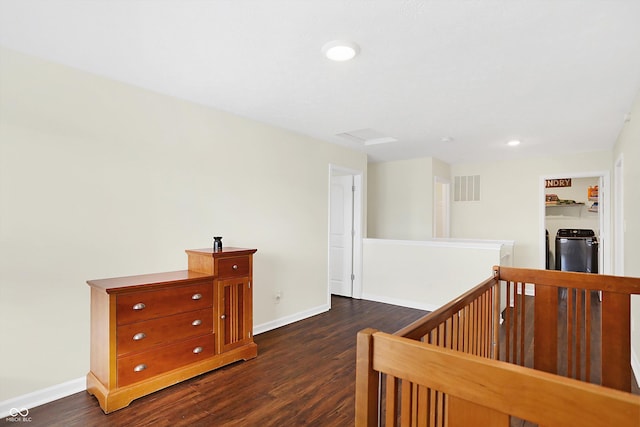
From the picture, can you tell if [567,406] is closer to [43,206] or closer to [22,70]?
[43,206]

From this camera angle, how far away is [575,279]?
226 centimetres

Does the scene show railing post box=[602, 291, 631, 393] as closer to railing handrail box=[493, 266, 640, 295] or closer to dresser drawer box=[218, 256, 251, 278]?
railing handrail box=[493, 266, 640, 295]

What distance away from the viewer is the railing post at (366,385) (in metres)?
1.05

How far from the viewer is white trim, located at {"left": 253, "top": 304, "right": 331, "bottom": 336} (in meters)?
3.64

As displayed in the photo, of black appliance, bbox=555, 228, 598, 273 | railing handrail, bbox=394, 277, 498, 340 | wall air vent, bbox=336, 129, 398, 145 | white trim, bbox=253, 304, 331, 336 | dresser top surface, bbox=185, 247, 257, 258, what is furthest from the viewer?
black appliance, bbox=555, 228, 598, 273

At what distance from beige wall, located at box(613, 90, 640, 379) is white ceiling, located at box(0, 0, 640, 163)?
0.25 m

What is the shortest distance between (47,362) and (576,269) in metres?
7.46

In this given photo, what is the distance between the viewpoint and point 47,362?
2264mm

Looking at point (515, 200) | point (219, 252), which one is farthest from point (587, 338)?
point (515, 200)

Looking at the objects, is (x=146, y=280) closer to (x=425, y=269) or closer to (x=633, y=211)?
(x=425, y=269)

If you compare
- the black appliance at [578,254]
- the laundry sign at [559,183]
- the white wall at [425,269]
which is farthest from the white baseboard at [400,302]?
the laundry sign at [559,183]

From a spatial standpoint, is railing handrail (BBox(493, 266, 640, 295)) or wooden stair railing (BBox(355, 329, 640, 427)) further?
railing handrail (BBox(493, 266, 640, 295))

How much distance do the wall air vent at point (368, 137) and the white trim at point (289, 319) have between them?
2.26 metres

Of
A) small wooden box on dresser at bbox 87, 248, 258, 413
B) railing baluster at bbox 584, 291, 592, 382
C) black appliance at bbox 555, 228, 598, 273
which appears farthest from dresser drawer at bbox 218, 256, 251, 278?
black appliance at bbox 555, 228, 598, 273
